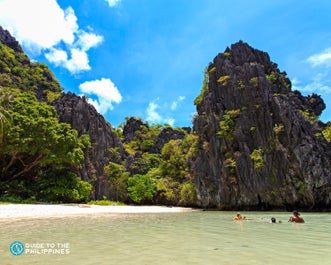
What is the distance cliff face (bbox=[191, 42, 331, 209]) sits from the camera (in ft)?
104

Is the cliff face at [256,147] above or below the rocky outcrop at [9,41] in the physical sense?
below

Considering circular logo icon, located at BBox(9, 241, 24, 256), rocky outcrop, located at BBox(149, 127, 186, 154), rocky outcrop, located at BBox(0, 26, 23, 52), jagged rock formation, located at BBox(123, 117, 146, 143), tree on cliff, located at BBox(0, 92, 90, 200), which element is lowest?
circular logo icon, located at BBox(9, 241, 24, 256)

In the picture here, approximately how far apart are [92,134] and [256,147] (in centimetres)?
2732

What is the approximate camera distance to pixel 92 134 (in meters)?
46.6

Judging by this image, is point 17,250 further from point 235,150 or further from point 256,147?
point 235,150

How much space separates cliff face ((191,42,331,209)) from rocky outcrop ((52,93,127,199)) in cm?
1648

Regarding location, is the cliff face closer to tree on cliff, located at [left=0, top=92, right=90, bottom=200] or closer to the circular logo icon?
tree on cliff, located at [left=0, top=92, right=90, bottom=200]

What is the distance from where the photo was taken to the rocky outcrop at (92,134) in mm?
43709

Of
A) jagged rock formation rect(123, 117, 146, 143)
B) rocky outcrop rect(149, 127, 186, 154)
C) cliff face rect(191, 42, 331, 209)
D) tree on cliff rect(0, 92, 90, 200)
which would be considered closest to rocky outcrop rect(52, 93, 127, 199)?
tree on cliff rect(0, 92, 90, 200)

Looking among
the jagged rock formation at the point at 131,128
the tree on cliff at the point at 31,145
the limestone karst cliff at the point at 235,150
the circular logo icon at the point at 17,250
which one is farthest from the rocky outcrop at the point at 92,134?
the circular logo icon at the point at 17,250

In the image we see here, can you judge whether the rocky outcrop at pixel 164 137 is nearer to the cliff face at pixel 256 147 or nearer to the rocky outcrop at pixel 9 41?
the cliff face at pixel 256 147

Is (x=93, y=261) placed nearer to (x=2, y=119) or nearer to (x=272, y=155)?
(x=2, y=119)

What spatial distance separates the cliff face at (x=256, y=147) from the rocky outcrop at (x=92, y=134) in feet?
54.1

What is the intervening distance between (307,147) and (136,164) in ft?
97.8
